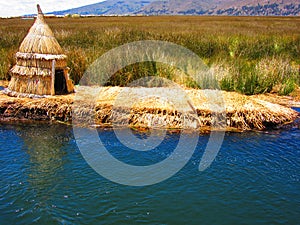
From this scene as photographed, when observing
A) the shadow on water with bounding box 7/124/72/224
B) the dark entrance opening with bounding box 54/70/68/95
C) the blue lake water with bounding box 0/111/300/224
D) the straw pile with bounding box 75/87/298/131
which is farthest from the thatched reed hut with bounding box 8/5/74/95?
the blue lake water with bounding box 0/111/300/224

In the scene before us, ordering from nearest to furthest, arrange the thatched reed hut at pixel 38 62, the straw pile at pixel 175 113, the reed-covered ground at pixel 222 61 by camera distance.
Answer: the straw pile at pixel 175 113 → the thatched reed hut at pixel 38 62 → the reed-covered ground at pixel 222 61

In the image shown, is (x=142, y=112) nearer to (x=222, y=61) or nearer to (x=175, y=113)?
(x=175, y=113)

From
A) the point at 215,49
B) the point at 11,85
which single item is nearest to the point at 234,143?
the point at 11,85

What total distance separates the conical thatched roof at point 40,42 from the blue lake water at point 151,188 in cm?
324

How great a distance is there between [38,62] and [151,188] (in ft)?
21.1

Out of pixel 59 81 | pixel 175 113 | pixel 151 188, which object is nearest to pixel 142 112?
pixel 175 113

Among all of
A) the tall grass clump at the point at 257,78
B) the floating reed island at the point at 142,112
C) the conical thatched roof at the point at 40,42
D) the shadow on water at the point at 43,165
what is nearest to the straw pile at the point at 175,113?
the floating reed island at the point at 142,112

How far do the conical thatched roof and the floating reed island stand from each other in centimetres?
154

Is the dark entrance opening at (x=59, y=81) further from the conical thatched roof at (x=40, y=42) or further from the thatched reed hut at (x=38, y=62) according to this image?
the conical thatched roof at (x=40, y=42)

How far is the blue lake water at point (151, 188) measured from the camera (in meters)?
6.00

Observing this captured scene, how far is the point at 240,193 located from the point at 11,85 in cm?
837

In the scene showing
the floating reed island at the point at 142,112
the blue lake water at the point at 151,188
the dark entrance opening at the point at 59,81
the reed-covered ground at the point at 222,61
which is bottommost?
the blue lake water at the point at 151,188

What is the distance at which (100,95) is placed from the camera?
11453 mm

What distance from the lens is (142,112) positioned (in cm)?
1058
